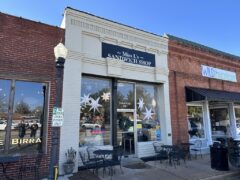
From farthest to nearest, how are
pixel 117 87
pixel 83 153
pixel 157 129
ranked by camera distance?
pixel 157 129 → pixel 117 87 → pixel 83 153

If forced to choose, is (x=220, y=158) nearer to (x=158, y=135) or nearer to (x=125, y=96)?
(x=158, y=135)

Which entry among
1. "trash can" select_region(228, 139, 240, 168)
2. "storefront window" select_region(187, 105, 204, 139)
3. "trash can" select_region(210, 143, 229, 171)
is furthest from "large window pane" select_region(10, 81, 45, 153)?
"storefront window" select_region(187, 105, 204, 139)

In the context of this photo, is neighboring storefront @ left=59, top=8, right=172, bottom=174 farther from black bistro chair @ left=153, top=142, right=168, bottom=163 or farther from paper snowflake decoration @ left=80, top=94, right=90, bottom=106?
black bistro chair @ left=153, top=142, right=168, bottom=163

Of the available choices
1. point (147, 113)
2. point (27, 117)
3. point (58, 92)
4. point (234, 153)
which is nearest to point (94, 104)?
point (27, 117)

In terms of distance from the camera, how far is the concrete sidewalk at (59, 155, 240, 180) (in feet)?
24.8

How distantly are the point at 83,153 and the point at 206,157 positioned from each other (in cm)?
666

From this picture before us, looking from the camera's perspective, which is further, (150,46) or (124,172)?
(150,46)

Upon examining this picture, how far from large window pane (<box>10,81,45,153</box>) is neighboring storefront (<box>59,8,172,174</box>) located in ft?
2.96

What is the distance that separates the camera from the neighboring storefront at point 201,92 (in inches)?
461

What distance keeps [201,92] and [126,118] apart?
15.1 feet

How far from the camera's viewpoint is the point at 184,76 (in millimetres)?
12383

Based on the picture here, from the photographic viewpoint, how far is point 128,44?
34.7 ft

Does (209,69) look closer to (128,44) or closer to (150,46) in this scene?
(150,46)

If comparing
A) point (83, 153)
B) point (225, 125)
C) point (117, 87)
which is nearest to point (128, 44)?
point (117, 87)
